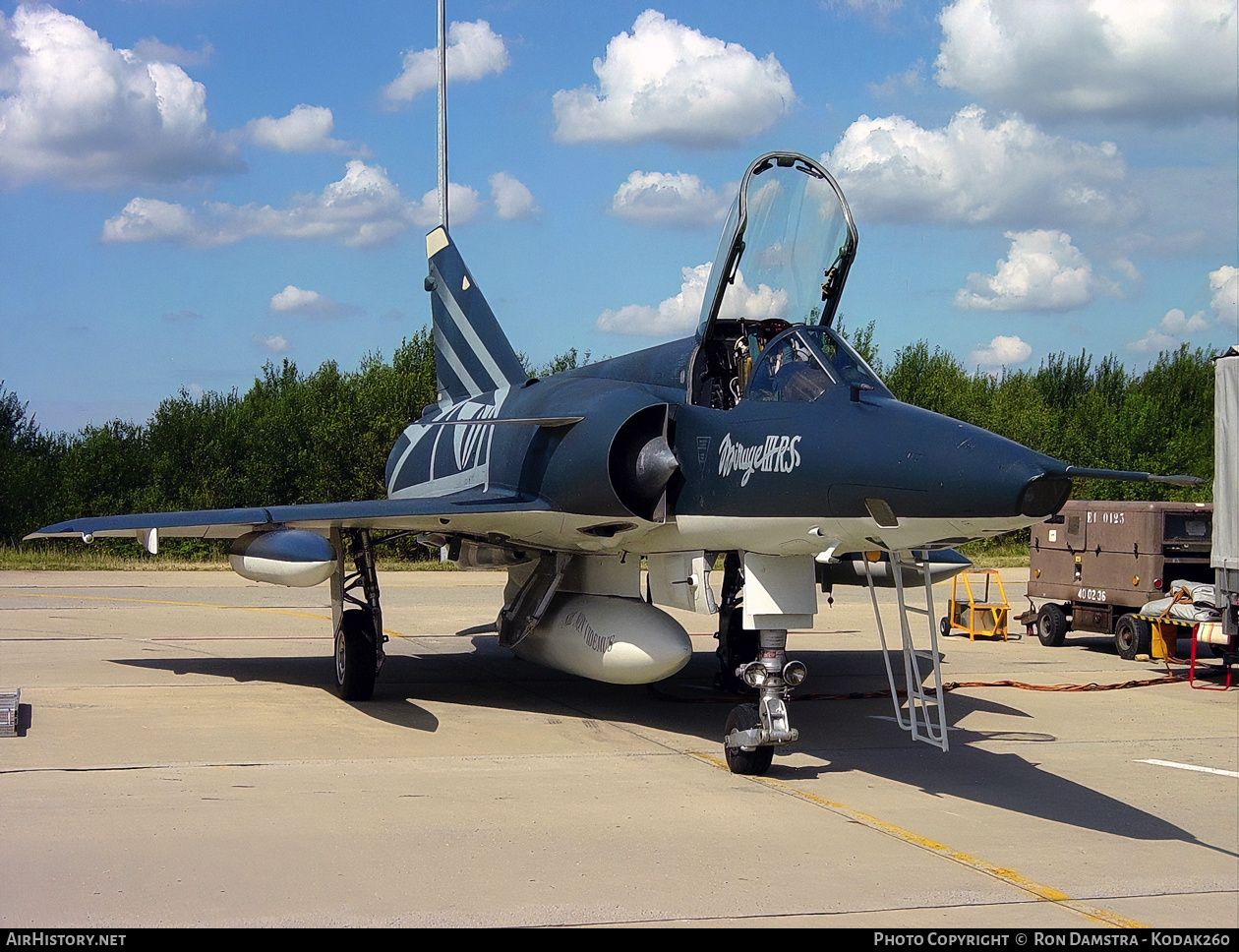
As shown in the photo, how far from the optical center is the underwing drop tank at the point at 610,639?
337 inches

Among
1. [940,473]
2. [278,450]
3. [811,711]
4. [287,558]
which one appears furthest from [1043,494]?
[278,450]

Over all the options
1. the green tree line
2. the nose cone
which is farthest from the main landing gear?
the green tree line

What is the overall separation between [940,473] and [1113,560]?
9.73 m

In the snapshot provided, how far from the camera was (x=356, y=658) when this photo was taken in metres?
10.0

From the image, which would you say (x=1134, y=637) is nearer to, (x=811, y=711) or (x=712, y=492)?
(x=811, y=711)

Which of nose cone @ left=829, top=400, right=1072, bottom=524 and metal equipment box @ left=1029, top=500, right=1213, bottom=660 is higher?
nose cone @ left=829, top=400, right=1072, bottom=524

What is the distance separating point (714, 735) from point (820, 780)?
1762 mm

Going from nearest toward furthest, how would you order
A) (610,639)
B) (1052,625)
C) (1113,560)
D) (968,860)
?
(968,860) < (610,639) < (1113,560) < (1052,625)

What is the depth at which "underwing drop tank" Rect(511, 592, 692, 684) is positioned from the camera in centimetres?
857

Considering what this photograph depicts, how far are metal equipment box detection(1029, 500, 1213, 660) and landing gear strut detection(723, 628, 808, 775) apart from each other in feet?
26.6

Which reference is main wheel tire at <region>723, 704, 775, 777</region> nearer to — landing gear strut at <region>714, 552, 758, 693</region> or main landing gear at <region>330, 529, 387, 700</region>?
landing gear strut at <region>714, 552, 758, 693</region>

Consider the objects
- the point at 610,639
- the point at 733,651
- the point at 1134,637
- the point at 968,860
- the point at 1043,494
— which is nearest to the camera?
the point at 968,860

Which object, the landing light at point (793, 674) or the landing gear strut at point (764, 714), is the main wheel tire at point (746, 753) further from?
the landing light at point (793, 674)
